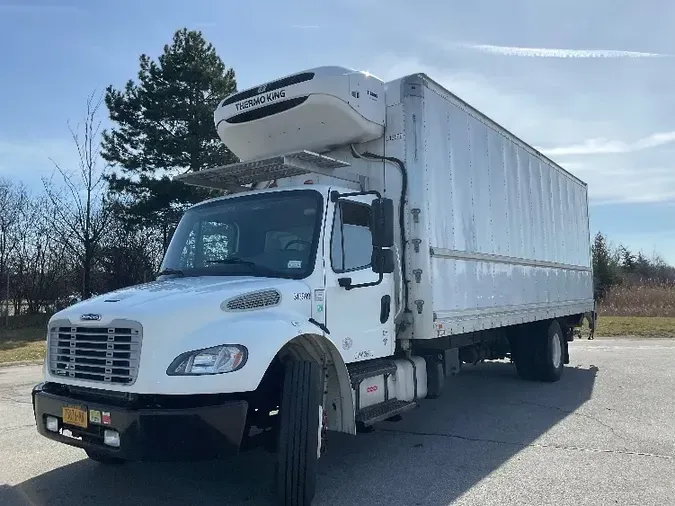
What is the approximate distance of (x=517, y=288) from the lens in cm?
891

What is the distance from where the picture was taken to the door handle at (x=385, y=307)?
605 centimetres

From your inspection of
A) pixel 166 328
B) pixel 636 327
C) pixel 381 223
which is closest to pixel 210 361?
pixel 166 328

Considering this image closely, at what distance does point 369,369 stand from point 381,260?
1.14m

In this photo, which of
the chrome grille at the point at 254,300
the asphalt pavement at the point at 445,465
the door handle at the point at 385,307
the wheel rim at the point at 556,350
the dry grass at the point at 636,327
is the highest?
the chrome grille at the point at 254,300

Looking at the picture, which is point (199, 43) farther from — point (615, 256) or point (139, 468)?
point (615, 256)

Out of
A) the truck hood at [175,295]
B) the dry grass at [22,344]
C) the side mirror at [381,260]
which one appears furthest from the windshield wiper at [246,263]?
the dry grass at [22,344]

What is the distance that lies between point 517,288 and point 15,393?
8.51m

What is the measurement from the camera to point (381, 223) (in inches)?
213

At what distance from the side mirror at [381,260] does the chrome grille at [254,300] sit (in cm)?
105

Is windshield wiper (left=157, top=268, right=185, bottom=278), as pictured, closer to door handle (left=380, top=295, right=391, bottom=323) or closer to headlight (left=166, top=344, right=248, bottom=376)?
headlight (left=166, top=344, right=248, bottom=376)

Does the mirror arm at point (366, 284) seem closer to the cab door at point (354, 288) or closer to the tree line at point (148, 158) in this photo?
the cab door at point (354, 288)

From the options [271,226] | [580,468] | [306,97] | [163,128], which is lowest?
[580,468]

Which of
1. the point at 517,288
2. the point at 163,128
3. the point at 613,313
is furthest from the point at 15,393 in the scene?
the point at 613,313

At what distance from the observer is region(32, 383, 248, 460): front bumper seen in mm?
4066
